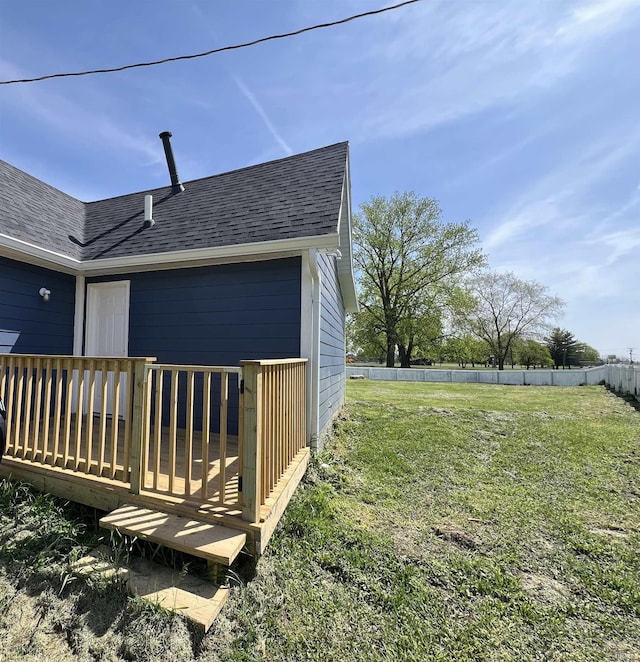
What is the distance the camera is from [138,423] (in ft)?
8.44

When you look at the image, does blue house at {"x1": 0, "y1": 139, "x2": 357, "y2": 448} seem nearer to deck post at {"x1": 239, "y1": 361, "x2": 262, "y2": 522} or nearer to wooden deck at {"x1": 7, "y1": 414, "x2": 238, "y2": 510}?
wooden deck at {"x1": 7, "y1": 414, "x2": 238, "y2": 510}

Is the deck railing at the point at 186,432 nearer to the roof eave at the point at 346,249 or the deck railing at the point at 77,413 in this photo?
the deck railing at the point at 77,413

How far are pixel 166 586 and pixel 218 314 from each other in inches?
123

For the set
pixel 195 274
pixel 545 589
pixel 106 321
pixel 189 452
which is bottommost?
pixel 545 589

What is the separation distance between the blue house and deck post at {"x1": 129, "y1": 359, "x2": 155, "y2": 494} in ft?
6.06

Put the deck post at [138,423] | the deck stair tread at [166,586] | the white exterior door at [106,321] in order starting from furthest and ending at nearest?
the white exterior door at [106,321]
the deck post at [138,423]
the deck stair tread at [166,586]

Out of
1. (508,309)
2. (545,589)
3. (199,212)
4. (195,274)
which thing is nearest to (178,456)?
(195,274)

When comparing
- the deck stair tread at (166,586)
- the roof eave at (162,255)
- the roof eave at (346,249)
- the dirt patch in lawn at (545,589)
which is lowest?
the dirt patch in lawn at (545,589)

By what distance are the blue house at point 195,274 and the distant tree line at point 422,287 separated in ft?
59.4

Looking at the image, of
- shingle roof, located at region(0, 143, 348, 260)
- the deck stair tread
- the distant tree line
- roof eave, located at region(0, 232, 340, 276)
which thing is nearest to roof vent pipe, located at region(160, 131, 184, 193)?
shingle roof, located at region(0, 143, 348, 260)

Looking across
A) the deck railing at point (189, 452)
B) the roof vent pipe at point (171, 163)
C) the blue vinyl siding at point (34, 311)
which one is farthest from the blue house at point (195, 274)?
the deck railing at point (189, 452)

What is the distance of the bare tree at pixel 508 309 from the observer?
2647 centimetres

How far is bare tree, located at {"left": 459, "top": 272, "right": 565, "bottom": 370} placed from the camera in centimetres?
2647

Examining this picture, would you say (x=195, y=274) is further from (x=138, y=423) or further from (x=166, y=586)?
(x=166, y=586)
